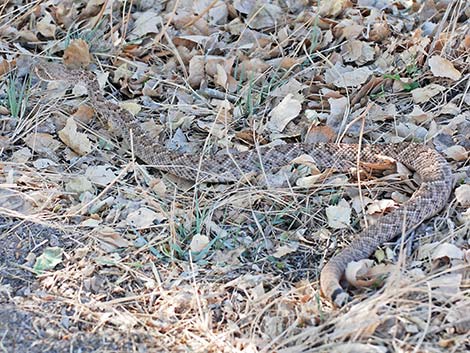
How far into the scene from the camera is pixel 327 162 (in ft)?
17.7

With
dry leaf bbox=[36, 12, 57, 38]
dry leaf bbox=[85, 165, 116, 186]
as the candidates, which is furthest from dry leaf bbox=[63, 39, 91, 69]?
dry leaf bbox=[85, 165, 116, 186]

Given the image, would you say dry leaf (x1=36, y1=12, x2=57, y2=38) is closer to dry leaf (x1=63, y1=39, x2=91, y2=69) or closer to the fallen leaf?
dry leaf (x1=63, y1=39, x2=91, y2=69)

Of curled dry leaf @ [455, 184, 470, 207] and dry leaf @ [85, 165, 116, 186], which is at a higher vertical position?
curled dry leaf @ [455, 184, 470, 207]

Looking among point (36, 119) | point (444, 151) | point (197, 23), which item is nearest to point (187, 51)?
point (197, 23)

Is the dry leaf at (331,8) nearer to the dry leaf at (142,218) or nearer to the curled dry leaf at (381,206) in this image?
the curled dry leaf at (381,206)

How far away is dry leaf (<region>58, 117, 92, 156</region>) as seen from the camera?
5.61 metres

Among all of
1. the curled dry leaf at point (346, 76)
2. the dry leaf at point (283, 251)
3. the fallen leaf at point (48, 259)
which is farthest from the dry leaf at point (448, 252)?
the fallen leaf at point (48, 259)

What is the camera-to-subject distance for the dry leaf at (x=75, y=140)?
5.61m

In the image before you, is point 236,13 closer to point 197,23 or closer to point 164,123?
point 197,23

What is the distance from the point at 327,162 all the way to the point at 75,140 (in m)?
1.65

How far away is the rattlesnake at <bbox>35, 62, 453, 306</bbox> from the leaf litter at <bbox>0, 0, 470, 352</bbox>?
0.09 m

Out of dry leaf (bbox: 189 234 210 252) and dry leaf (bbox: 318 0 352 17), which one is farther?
dry leaf (bbox: 318 0 352 17)

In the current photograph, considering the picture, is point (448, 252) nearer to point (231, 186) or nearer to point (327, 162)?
point (327, 162)

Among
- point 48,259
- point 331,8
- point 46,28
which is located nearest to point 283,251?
point 48,259
